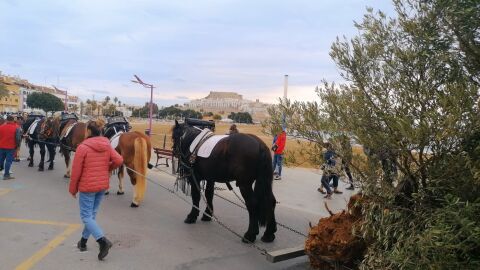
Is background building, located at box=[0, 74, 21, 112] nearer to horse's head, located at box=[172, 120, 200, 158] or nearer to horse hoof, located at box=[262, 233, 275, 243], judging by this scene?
horse's head, located at box=[172, 120, 200, 158]

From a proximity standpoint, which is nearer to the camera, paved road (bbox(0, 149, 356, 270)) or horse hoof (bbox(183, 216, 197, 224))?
paved road (bbox(0, 149, 356, 270))

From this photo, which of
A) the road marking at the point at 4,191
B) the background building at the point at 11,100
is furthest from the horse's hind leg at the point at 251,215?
the background building at the point at 11,100

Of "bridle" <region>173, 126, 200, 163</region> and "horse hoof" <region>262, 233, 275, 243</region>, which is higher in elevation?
"bridle" <region>173, 126, 200, 163</region>

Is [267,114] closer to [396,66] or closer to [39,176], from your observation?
[396,66]

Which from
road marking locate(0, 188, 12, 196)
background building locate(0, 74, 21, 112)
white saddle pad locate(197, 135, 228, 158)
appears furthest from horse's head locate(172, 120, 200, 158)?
background building locate(0, 74, 21, 112)

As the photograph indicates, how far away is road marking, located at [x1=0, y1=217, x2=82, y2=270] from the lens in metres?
4.62

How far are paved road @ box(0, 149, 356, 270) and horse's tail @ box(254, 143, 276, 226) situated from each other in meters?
0.48

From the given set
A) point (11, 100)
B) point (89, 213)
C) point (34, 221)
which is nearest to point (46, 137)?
point (34, 221)

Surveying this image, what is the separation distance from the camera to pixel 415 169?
3359 millimetres

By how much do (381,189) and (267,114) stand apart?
1454mm

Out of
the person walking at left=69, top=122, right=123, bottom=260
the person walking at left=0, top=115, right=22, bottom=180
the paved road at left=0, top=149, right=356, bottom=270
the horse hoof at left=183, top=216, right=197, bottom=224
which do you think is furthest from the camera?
the person walking at left=0, top=115, right=22, bottom=180

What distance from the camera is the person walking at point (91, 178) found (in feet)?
15.6

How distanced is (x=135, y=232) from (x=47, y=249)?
1.30 meters

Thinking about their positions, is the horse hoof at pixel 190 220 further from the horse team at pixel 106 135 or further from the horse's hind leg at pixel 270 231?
the horse's hind leg at pixel 270 231
